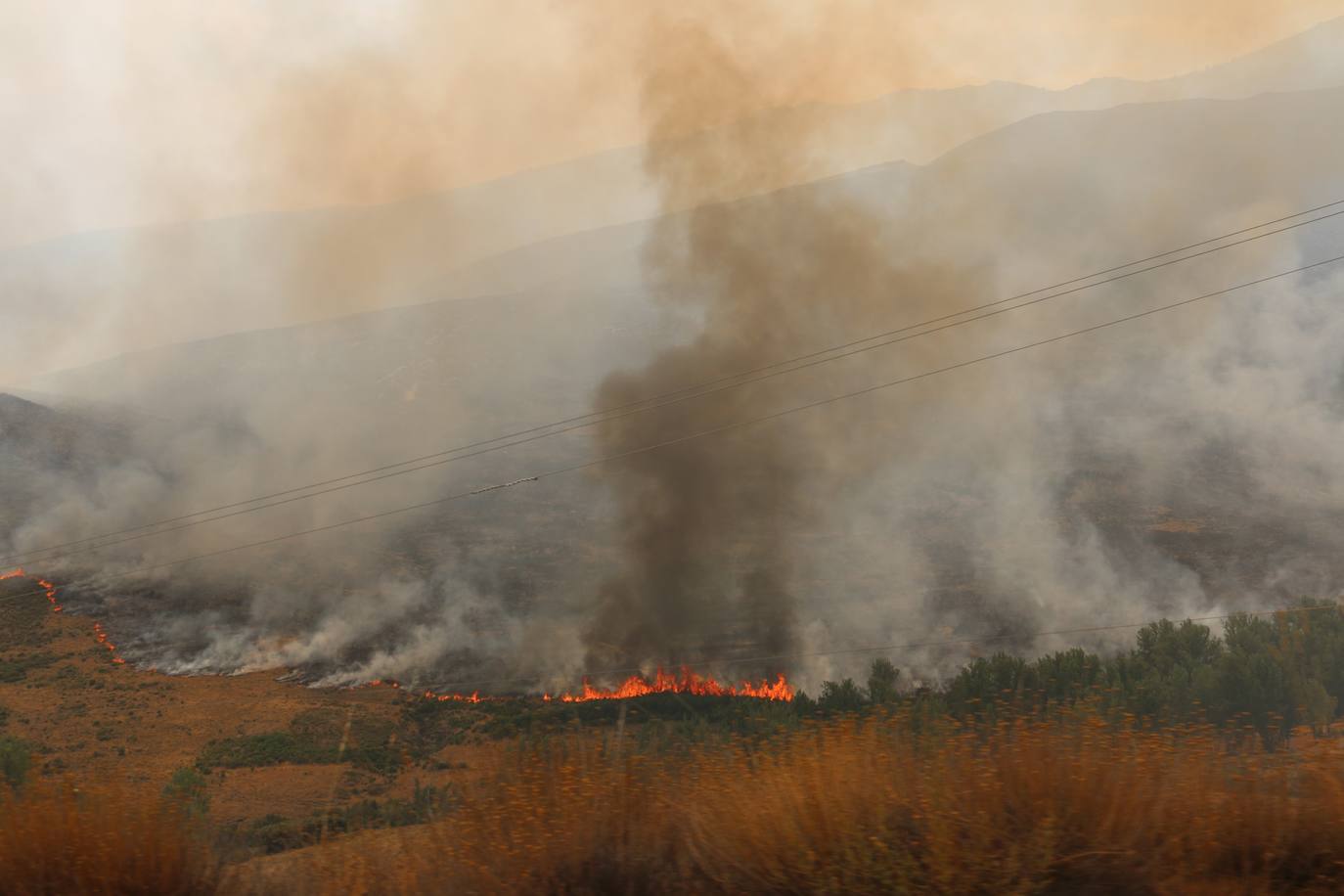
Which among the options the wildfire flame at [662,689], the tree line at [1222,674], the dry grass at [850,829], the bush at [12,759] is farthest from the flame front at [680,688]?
the dry grass at [850,829]

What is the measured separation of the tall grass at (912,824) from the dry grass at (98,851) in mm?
759

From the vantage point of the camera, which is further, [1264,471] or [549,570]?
[1264,471]

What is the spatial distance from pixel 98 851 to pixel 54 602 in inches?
1890

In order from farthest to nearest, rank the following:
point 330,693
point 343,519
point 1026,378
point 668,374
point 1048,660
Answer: point 1026,378, point 343,519, point 668,374, point 330,693, point 1048,660

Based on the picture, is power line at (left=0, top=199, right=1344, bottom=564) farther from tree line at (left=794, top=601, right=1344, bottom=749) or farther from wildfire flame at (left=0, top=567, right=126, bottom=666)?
tree line at (left=794, top=601, right=1344, bottom=749)

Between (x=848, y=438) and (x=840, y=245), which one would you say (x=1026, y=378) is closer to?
(x=848, y=438)

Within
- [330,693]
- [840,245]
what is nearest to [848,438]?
[840,245]

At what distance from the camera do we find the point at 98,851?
593 centimetres

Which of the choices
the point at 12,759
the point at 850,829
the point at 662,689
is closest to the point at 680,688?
the point at 662,689

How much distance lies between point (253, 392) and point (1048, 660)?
73.1m

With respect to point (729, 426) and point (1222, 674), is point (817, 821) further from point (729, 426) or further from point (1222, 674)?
point (729, 426)

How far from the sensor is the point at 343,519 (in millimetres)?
59312

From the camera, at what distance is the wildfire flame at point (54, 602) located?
40972 mm

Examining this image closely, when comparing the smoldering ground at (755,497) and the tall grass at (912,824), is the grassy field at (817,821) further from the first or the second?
the smoldering ground at (755,497)
